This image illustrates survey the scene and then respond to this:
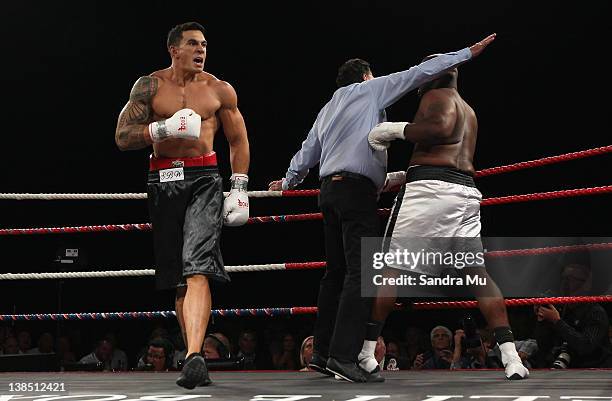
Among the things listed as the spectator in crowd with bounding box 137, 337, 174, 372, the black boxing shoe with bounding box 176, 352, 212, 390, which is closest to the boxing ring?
the black boxing shoe with bounding box 176, 352, 212, 390

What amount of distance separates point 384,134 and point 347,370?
0.60 m

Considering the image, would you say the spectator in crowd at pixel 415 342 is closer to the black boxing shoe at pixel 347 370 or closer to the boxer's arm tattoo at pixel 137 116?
the black boxing shoe at pixel 347 370

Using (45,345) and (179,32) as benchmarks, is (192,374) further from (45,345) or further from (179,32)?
(45,345)

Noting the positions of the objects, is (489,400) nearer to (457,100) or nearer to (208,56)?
(457,100)

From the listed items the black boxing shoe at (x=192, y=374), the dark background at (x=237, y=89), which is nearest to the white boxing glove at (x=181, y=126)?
the black boxing shoe at (x=192, y=374)

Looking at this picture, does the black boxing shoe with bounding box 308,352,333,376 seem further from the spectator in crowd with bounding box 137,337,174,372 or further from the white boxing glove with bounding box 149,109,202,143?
the spectator in crowd with bounding box 137,337,174,372

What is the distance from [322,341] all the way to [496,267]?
2.94 m

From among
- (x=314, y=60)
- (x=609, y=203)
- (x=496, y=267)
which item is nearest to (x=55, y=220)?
(x=314, y=60)

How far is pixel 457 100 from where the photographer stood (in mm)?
2164

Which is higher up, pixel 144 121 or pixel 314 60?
pixel 314 60

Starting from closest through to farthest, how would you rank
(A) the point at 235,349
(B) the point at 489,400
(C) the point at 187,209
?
(B) the point at 489,400, (C) the point at 187,209, (A) the point at 235,349

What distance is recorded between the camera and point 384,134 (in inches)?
83.0

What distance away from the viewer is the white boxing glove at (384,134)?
2077 millimetres

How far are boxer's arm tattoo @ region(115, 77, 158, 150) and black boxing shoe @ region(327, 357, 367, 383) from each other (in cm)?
73
